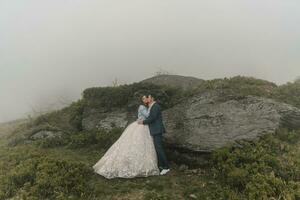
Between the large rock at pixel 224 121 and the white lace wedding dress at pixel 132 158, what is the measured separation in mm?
1948

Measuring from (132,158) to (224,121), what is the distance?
464 centimetres

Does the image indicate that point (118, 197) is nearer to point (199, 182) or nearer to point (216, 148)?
point (199, 182)

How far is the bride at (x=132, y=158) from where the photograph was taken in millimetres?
15539

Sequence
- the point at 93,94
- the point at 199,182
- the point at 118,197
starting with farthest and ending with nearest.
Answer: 1. the point at 93,94
2. the point at 199,182
3. the point at 118,197

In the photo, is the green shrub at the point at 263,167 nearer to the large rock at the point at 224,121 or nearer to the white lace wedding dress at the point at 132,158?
the large rock at the point at 224,121

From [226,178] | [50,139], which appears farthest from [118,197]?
[50,139]

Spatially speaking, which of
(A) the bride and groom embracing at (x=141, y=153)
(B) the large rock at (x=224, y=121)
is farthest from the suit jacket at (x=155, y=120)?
(B) the large rock at (x=224, y=121)

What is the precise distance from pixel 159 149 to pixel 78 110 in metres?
9.44

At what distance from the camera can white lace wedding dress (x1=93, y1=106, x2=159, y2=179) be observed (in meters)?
15.5

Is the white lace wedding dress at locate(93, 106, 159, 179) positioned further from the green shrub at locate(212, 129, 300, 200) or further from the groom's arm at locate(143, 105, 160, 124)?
the green shrub at locate(212, 129, 300, 200)

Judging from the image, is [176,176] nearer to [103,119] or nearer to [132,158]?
[132,158]

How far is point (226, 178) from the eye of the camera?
14594 millimetres

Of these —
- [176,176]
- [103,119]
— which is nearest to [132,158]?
[176,176]

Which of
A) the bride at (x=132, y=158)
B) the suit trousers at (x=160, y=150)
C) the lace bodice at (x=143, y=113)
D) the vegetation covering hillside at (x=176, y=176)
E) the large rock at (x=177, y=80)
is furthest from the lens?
the large rock at (x=177, y=80)
